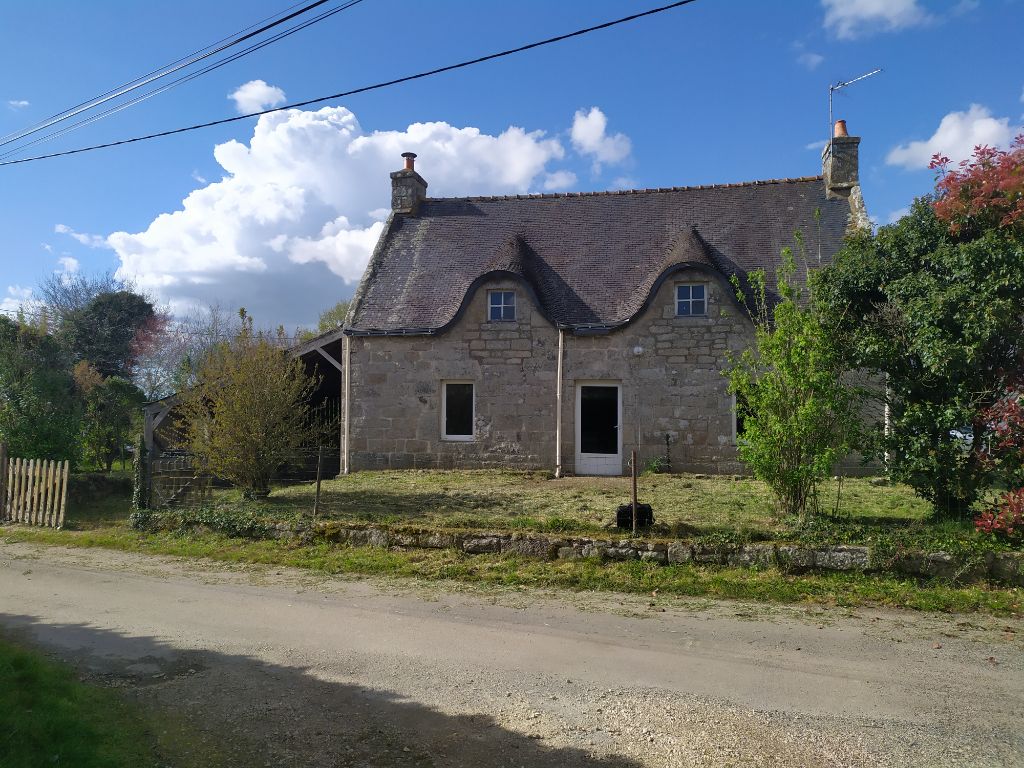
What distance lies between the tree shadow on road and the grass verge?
301 centimetres

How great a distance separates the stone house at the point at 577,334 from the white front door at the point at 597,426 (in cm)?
3

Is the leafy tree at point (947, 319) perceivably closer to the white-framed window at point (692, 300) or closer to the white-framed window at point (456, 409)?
the white-framed window at point (692, 300)

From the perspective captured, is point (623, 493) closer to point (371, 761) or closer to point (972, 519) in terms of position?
point (972, 519)

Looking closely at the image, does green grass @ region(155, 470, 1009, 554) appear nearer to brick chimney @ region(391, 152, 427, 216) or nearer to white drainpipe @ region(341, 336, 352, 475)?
white drainpipe @ region(341, 336, 352, 475)

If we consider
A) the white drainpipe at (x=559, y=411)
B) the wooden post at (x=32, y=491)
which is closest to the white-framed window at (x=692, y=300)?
the white drainpipe at (x=559, y=411)

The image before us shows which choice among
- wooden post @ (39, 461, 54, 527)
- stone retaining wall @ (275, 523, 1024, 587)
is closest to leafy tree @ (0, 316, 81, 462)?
wooden post @ (39, 461, 54, 527)

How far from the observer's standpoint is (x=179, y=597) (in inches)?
298

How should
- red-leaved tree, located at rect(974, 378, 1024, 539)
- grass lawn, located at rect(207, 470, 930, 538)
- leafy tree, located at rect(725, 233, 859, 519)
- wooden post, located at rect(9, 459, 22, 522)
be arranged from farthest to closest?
wooden post, located at rect(9, 459, 22, 522), grass lawn, located at rect(207, 470, 930, 538), leafy tree, located at rect(725, 233, 859, 519), red-leaved tree, located at rect(974, 378, 1024, 539)

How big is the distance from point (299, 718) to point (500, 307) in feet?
41.9

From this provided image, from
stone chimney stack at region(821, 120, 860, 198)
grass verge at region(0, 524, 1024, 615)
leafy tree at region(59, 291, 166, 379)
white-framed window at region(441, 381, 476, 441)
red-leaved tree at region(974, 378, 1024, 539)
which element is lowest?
grass verge at region(0, 524, 1024, 615)

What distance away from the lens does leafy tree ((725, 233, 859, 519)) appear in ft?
28.5

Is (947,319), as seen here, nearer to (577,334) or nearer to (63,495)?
(577,334)

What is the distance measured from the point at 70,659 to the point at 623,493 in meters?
9.05

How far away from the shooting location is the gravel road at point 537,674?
402cm
